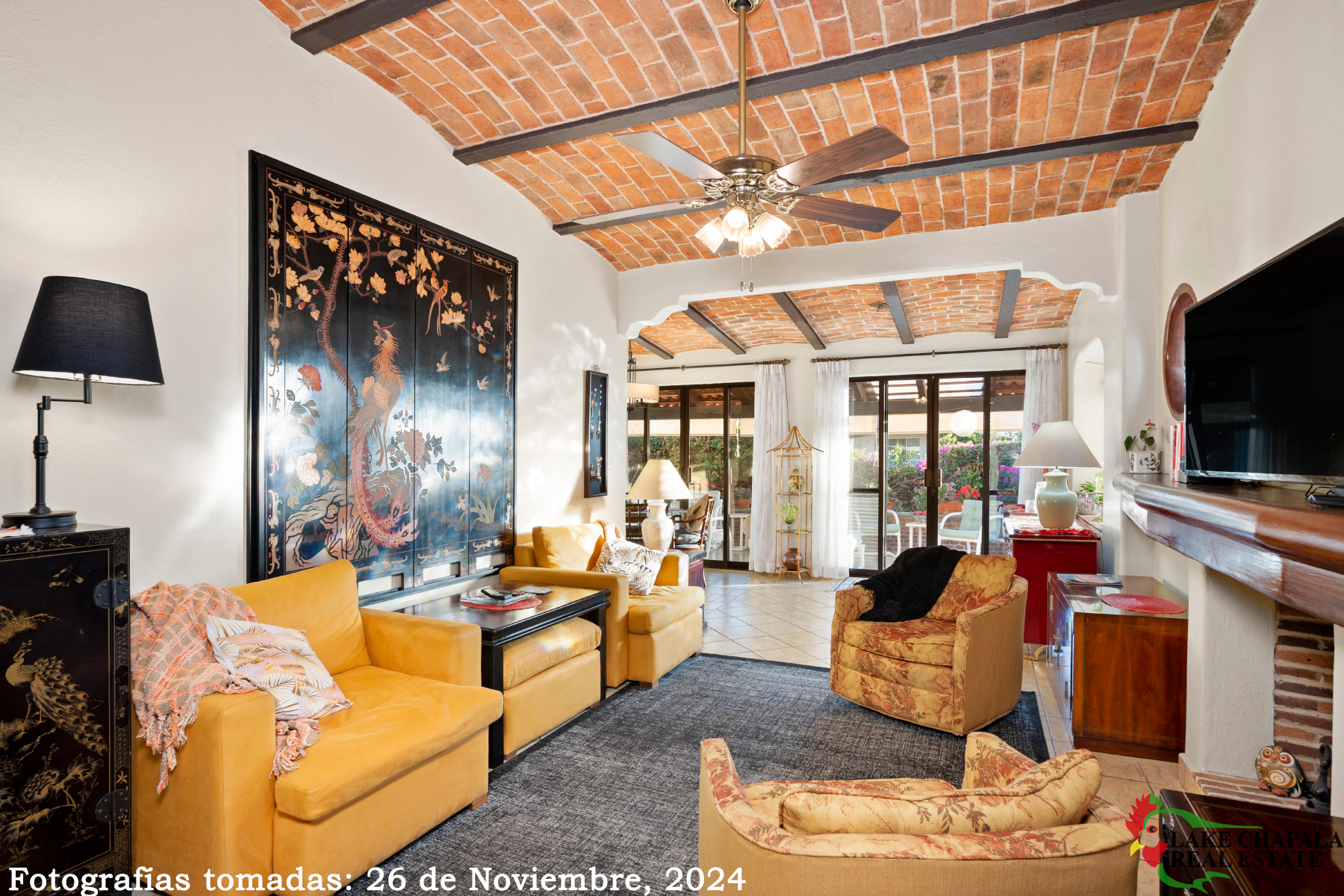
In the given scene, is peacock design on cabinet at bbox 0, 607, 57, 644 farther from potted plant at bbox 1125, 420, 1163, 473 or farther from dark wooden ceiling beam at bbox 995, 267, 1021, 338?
dark wooden ceiling beam at bbox 995, 267, 1021, 338

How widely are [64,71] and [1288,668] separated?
4568mm

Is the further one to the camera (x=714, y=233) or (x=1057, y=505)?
(x=1057, y=505)

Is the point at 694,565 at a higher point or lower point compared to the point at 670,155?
lower

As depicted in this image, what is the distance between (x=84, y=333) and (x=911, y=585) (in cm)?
378

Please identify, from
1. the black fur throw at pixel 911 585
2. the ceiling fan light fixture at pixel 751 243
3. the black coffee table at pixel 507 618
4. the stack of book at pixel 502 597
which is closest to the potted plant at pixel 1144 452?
the black fur throw at pixel 911 585

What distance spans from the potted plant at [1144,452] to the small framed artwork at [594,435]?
3.31 meters

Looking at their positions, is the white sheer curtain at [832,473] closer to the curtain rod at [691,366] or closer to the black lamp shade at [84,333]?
the curtain rod at [691,366]

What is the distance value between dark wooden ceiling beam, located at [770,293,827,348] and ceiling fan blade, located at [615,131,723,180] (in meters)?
2.93

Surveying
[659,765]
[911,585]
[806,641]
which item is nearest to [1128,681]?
[911,585]

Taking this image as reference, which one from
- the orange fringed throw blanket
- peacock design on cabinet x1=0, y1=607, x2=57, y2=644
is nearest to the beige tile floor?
the orange fringed throw blanket

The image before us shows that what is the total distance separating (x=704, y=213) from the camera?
4.24 metres

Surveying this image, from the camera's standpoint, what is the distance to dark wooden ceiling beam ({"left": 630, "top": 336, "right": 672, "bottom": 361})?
7742mm

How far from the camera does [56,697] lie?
177 centimetres

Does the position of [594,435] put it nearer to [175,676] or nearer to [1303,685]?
[175,676]
